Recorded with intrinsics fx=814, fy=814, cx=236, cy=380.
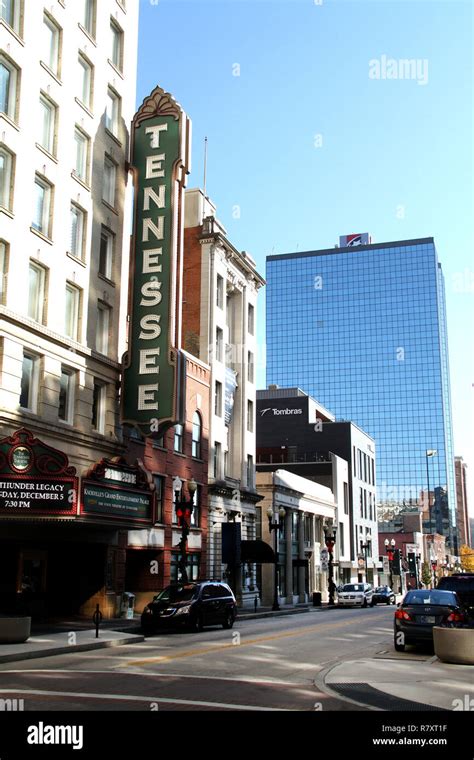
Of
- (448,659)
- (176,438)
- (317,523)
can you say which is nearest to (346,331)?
(317,523)

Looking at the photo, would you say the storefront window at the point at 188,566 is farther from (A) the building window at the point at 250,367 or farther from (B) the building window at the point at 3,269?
(B) the building window at the point at 3,269

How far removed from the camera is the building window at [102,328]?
113ft

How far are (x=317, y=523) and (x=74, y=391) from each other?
4398 centimetres

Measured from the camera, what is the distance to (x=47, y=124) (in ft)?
105

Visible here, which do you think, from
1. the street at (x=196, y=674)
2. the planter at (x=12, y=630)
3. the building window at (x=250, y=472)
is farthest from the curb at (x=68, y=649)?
the building window at (x=250, y=472)

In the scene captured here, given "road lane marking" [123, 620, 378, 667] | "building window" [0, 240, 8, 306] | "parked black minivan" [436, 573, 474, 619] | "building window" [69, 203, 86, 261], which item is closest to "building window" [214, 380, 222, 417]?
"building window" [69, 203, 86, 261]

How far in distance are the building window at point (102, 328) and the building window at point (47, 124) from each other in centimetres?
675

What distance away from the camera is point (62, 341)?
3020 centimetres

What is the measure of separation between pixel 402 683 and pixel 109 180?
2786 cm

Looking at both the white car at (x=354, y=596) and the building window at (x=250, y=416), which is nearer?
the white car at (x=354, y=596)

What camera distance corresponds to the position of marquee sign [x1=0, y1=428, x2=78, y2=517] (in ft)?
83.5
